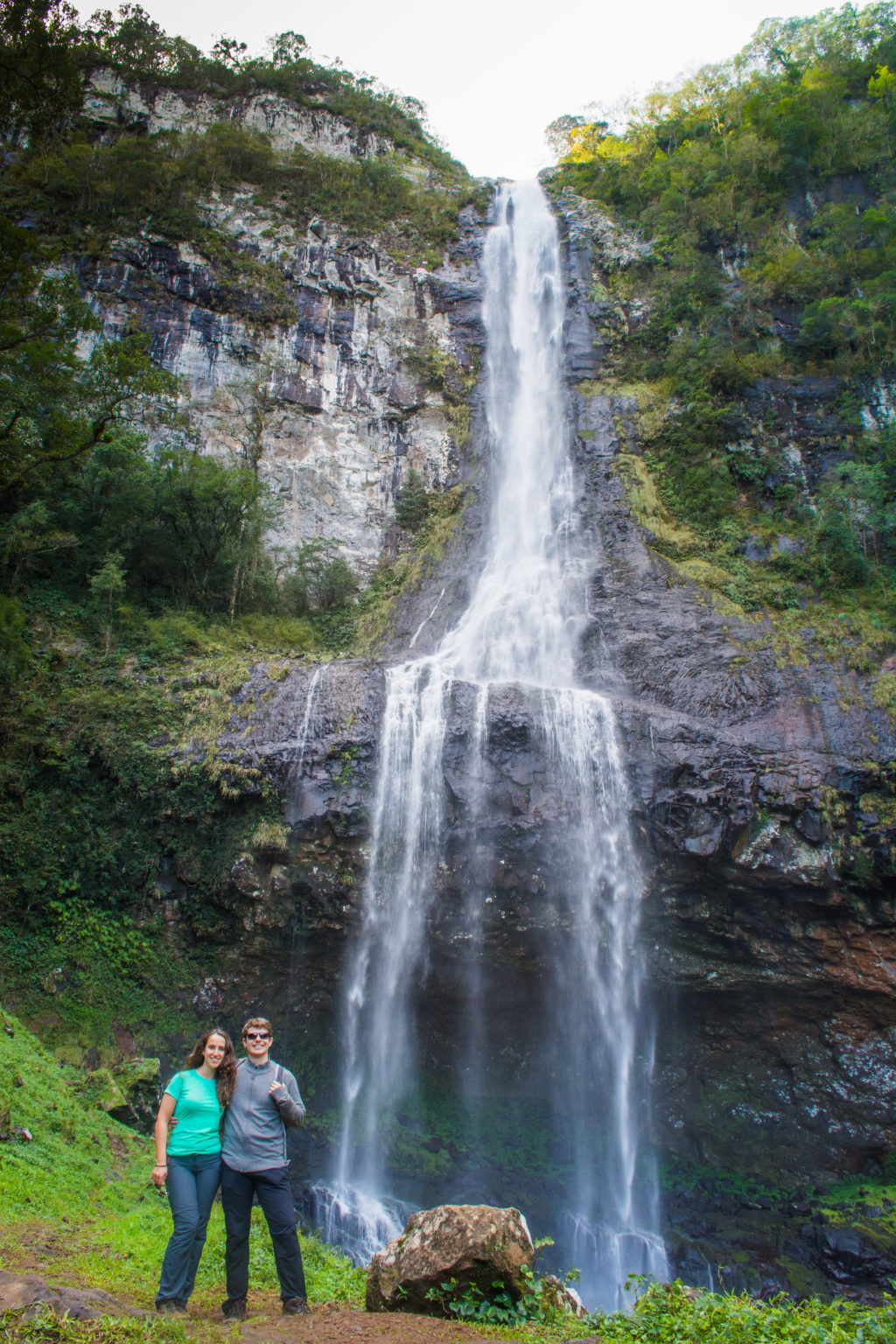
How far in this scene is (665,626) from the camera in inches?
571

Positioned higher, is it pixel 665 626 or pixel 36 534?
pixel 36 534

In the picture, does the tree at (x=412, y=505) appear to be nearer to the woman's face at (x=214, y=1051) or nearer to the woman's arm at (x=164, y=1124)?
the woman's face at (x=214, y=1051)

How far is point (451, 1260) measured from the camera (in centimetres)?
431

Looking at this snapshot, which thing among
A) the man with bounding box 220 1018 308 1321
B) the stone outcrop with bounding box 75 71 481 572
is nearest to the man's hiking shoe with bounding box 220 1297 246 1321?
the man with bounding box 220 1018 308 1321

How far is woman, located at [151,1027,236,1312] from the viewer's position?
3.49 m

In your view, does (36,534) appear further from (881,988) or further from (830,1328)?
(881,988)

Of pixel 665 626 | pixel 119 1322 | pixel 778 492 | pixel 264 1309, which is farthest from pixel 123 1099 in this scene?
pixel 778 492

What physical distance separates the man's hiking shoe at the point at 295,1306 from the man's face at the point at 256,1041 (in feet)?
4.42

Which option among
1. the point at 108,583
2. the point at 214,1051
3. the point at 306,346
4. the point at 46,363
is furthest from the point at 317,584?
the point at 214,1051

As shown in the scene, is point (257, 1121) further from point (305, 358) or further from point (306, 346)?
point (306, 346)

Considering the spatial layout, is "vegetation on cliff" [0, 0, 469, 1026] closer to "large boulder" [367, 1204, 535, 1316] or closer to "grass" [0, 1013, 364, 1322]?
"grass" [0, 1013, 364, 1322]

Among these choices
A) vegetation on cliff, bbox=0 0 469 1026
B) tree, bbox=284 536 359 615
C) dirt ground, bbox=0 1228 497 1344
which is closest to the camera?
dirt ground, bbox=0 1228 497 1344

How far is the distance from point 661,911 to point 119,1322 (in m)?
9.60

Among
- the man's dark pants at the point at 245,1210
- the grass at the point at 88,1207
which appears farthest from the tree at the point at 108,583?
the man's dark pants at the point at 245,1210
